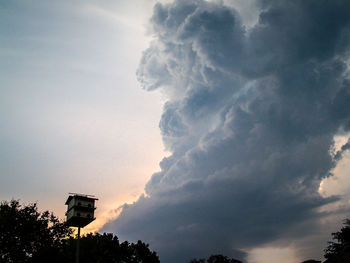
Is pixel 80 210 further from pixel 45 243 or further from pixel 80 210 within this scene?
pixel 45 243

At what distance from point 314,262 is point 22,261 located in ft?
116

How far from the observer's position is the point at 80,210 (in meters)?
25.6

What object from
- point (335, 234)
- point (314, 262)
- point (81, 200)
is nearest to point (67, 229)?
point (81, 200)

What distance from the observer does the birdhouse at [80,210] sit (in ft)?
83.5

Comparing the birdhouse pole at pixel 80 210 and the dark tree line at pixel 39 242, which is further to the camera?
the dark tree line at pixel 39 242

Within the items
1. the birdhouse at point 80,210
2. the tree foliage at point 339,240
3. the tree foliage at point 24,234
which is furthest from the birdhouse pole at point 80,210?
the tree foliage at point 339,240

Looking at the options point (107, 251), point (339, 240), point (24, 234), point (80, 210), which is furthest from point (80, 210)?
point (339, 240)

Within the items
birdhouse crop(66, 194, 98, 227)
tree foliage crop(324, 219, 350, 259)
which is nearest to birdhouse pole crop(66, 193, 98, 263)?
birdhouse crop(66, 194, 98, 227)

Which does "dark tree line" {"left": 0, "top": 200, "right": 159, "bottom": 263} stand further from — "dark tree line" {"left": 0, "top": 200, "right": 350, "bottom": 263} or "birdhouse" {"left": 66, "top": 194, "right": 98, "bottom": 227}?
"birdhouse" {"left": 66, "top": 194, "right": 98, "bottom": 227}

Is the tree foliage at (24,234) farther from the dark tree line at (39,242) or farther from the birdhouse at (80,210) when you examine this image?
the birdhouse at (80,210)

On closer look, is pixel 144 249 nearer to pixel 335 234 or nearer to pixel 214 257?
pixel 214 257

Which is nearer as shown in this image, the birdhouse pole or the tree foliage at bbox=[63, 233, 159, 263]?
the birdhouse pole

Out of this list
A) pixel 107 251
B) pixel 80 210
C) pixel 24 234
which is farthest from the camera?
pixel 107 251

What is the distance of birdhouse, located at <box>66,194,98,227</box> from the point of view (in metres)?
25.5
